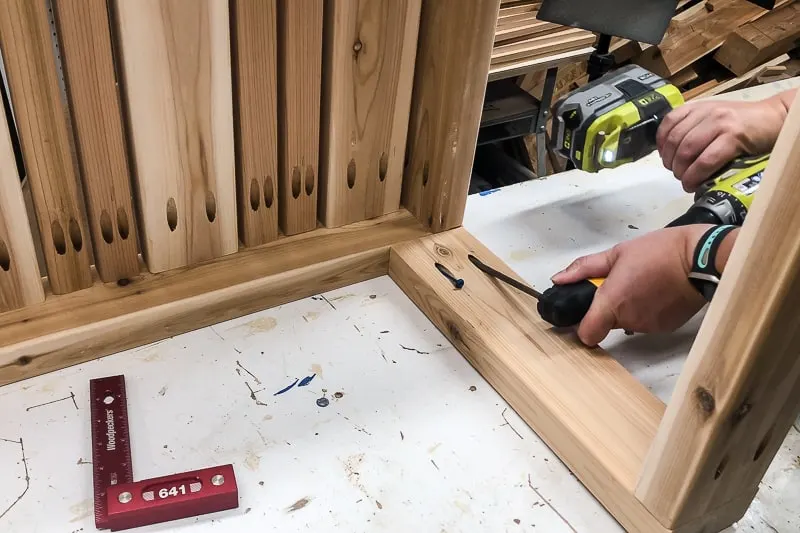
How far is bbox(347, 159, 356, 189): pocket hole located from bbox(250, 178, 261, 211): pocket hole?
0.11m

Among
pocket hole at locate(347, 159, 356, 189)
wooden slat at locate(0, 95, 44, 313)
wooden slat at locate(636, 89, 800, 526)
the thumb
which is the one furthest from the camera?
pocket hole at locate(347, 159, 356, 189)

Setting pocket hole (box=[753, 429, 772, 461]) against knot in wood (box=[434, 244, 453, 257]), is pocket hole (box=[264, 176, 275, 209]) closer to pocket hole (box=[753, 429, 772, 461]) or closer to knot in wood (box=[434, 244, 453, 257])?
knot in wood (box=[434, 244, 453, 257])

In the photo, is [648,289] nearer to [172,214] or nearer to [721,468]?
[721,468]

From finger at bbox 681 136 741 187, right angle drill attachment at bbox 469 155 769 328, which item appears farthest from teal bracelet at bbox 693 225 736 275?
finger at bbox 681 136 741 187

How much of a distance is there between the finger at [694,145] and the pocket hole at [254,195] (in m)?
0.55

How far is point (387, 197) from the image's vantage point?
3.09ft

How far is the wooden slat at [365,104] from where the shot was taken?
778 millimetres

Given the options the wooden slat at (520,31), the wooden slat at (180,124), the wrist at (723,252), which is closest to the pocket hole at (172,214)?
the wooden slat at (180,124)

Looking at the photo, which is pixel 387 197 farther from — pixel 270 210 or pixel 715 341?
pixel 715 341

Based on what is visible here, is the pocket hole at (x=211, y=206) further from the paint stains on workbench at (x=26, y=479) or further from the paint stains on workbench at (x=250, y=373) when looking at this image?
the paint stains on workbench at (x=26, y=479)

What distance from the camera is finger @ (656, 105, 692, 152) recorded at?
973 mm

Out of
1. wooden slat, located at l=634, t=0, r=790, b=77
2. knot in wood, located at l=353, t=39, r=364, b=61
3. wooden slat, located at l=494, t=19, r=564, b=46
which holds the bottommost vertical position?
wooden slat, located at l=634, t=0, r=790, b=77

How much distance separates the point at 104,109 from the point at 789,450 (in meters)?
0.74

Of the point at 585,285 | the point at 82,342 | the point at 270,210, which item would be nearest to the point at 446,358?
the point at 585,285
